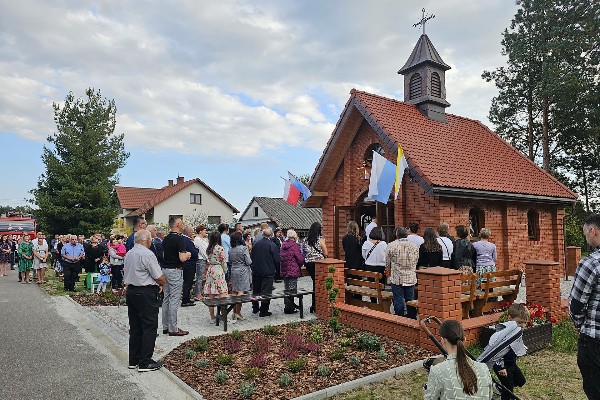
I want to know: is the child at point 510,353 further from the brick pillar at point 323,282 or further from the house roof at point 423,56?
the house roof at point 423,56

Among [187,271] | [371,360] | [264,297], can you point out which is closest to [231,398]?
[371,360]

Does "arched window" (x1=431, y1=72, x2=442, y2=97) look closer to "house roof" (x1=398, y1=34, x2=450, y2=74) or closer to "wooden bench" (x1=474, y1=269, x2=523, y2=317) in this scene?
"house roof" (x1=398, y1=34, x2=450, y2=74)

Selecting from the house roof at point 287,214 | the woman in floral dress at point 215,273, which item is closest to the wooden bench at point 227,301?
the woman in floral dress at point 215,273

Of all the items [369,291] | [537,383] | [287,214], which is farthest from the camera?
[287,214]

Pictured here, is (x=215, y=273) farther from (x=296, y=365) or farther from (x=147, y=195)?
(x=147, y=195)

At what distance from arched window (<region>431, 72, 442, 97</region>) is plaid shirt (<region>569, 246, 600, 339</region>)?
13928mm

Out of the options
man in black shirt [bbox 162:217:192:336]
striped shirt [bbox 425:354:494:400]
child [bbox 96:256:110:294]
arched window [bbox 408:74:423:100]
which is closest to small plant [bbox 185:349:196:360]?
man in black shirt [bbox 162:217:192:336]

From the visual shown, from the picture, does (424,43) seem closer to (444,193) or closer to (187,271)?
(444,193)

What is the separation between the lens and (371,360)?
6.32m

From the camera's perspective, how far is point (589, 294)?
11.5ft

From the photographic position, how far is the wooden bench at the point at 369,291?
8211 millimetres

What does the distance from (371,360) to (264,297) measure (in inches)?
120

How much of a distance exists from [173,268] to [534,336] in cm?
593

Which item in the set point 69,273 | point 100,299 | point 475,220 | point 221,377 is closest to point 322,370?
point 221,377
